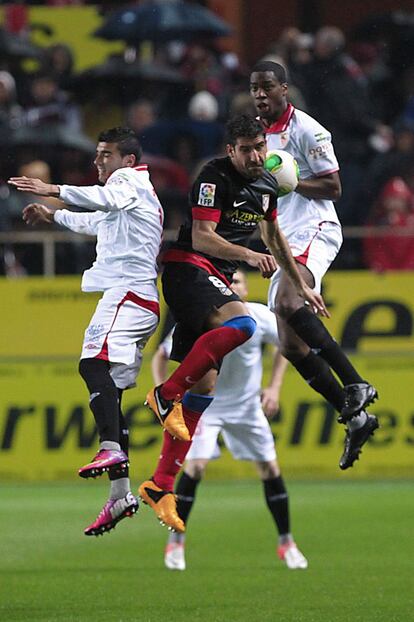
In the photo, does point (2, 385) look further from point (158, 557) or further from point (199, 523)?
point (158, 557)

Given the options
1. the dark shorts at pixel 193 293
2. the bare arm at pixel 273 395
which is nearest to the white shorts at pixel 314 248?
the dark shorts at pixel 193 293

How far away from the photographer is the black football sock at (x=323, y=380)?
32.8 feet

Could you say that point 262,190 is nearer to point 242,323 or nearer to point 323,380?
point 242,323

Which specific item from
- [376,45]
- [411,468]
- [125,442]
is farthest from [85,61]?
[125,442]

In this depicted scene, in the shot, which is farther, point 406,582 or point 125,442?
point 406,582

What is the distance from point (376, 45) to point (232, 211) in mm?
11613

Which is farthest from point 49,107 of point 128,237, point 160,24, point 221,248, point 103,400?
point 221,248

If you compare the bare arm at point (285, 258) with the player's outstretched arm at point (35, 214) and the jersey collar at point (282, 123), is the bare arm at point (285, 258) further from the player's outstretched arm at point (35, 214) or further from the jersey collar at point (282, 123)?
the player's outstretched arm at point (35, 214)

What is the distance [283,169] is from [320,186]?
541mm

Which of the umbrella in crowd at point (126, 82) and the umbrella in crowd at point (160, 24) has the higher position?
the umbrella in crowd at point (160, 24)

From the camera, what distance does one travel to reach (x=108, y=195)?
929cm

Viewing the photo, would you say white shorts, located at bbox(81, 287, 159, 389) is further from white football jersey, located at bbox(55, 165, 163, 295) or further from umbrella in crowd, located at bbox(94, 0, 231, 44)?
umbrella in crowd, located at bbox(94, 0, 231, 44)

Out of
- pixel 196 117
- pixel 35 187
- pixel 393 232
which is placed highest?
pixel 35 187

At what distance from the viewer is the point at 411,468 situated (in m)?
17.2
